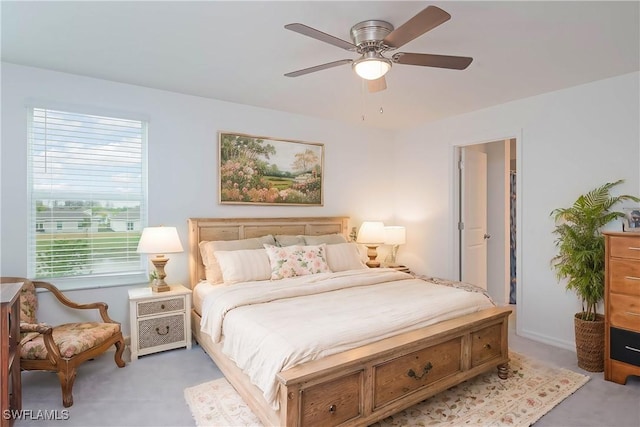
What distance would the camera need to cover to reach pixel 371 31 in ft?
7.09

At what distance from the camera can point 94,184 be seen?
10.6 feet

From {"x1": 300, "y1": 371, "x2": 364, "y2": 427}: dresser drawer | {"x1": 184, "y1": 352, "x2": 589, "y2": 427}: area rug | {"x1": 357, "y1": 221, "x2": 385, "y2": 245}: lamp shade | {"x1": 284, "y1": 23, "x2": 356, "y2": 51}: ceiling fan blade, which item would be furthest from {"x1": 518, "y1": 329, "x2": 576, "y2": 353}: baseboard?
{"x1": 284, "y1": 23, "x2": 356, "y2": 51}: ceiling fan blade

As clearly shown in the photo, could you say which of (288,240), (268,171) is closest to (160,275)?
(288,240)

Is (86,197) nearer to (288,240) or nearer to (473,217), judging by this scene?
(288,240)

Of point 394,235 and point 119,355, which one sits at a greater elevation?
point 394,235

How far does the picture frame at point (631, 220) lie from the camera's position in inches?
112

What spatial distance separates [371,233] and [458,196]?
1192 mm

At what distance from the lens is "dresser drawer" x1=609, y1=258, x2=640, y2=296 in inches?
104

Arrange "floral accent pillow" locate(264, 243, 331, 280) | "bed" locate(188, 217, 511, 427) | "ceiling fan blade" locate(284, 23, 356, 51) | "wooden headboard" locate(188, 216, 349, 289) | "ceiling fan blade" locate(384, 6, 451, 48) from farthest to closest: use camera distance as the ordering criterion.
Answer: "wooden headboard" locate(188, 216, 349, 289), "floral accent pillow" locate(264, 243, 331, 280), "bed" locate(188, 217, 511, 427), "ceiling fan blade" locate(284, 23, 356, 51), "ceiling fan blade" locate(384, 6, 451, 48)

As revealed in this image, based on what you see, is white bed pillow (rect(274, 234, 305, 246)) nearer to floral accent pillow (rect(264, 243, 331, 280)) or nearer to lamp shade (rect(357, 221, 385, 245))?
floral accent pillow (rect(264, 243, 331, 280))

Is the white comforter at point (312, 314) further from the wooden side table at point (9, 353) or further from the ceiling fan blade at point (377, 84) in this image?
the ceiling fan blade at point (377, 84)

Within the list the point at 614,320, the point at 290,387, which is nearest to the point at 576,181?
the point at 614,320

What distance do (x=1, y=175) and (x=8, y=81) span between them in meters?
0.76

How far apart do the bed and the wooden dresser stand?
0.80m
